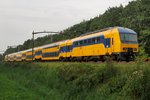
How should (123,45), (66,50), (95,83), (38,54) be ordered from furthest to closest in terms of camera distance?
(38,54), (66,50), (123,45), (95,83)

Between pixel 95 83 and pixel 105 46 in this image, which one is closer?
pixel 95 83

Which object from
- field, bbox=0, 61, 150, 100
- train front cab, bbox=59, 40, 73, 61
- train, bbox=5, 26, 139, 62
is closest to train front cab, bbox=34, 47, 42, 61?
train front cab, bbox=59, 40, 73, 61

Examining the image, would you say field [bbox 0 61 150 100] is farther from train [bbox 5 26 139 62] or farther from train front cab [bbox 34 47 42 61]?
train front cab [bbox 34 47 42 61]

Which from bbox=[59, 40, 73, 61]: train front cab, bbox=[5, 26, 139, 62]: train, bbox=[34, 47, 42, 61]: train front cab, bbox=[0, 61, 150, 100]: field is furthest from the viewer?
bbox=[34, 47, 42, 61]: train front cab

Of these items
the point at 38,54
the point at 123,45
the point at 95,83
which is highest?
the point at 38,54

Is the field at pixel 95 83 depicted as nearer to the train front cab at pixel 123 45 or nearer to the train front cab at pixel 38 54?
the train front cab at pixel 123 45

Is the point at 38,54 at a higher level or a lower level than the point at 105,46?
higher

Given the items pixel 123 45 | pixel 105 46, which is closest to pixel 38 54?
pixel 105 46

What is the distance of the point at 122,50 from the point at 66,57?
56.0 ft

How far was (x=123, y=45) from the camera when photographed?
103 feet

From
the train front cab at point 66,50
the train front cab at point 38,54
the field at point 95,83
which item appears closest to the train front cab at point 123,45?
the field at point 95,83

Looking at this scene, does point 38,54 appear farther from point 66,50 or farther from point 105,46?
point 105,46

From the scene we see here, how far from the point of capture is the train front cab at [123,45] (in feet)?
102

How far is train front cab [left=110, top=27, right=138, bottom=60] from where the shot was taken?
31.2m
